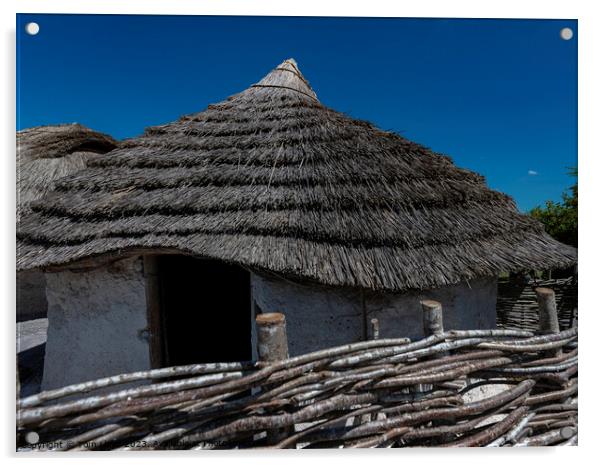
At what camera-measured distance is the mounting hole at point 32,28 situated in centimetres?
231

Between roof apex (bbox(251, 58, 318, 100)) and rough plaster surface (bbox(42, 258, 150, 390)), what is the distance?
2.63m

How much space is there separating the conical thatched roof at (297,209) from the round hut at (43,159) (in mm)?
2039

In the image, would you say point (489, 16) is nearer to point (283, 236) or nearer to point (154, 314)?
point (283, 236)

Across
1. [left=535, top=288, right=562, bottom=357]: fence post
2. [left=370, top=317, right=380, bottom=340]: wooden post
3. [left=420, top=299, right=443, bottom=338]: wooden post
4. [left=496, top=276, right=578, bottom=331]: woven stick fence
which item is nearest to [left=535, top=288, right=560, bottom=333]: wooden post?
[left=535, top=288, right=562, bottom=357]: fence post

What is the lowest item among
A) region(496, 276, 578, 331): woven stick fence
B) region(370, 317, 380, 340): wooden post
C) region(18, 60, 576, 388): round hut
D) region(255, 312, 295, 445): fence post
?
region(496, 276, 578, 331): woven stick fence

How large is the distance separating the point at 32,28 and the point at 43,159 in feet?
13.7

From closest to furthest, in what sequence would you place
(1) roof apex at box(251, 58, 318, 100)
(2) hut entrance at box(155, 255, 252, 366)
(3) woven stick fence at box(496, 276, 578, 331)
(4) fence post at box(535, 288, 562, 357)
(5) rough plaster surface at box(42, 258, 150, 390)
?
(4) fence post at box(535, 288, 562, 357) → (5) rough plaster surface at box(42, 258, 150, 390) → (1) roof apex at box(251, 58, 318, 100) → (2) hut entrance at box(155, 255, 252, 366) → (3) woven stick fence at box(496, 276, 578, 331)

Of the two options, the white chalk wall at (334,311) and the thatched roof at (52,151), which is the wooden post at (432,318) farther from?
the thatched roof at (52,151)

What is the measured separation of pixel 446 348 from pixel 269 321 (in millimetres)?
1082

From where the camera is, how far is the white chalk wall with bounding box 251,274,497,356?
2738 mm

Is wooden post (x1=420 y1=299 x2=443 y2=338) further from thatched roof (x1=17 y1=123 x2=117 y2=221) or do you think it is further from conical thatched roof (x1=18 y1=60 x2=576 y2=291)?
thatched roof (x1=17 y1=123 x2=117 y2=221)

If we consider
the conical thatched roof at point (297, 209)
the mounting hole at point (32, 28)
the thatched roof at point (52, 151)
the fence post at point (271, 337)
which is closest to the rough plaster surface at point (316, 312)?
the conical thatched roof at point (297, 209)

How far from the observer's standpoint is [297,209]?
9.18ft

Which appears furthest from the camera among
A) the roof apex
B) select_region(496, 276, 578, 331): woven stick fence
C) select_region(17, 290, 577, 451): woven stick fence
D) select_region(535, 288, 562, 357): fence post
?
select_region(496, 276, 578, 331): woven stick fence
